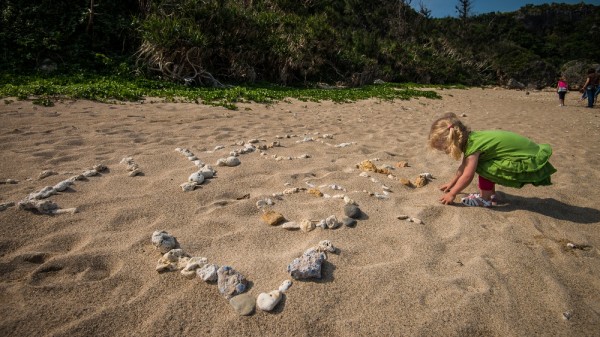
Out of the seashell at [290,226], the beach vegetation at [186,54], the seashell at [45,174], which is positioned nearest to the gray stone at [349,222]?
the seashell at [290,226]

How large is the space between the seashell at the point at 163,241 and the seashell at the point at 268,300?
77 cm

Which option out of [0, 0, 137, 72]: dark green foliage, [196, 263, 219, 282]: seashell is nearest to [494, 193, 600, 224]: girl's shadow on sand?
[196, 263, 219, 282]: seashell

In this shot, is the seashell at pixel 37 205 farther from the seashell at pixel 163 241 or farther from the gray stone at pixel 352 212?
the gray stone at pixel 352 212

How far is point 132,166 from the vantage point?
11.3 ft

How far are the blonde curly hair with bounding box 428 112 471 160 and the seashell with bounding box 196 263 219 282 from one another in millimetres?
2517

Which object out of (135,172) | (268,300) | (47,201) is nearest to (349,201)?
(268,300)

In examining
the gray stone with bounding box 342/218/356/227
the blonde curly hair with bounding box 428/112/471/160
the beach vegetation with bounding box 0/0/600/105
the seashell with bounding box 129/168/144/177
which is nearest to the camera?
the gray stone with bounding box 342/218/356/227

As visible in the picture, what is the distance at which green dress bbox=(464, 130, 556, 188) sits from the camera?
3.06 meters

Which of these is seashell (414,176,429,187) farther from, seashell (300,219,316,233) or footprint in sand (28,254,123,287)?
footprint in sand (28,254,123,287)

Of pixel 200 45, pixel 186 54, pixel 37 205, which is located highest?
pixel 200 45

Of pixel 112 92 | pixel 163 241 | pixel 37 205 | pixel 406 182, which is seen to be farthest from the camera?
pixel 112 92

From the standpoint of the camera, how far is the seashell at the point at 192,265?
1855mm

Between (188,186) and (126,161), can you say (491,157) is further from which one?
(126,161)

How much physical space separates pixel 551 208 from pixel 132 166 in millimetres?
4520
